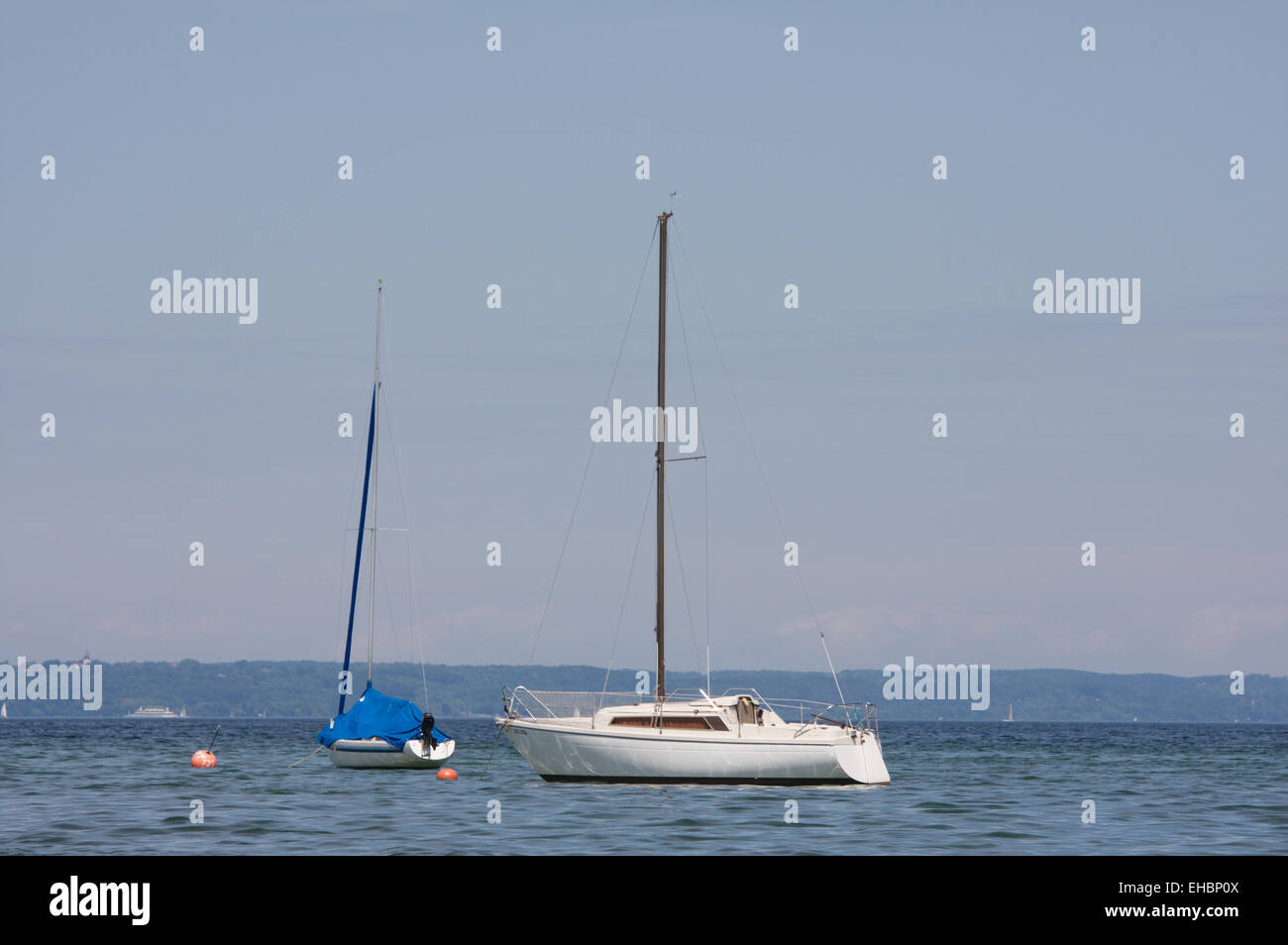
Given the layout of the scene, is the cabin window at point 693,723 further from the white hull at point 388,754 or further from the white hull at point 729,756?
the white hull at point 388,754

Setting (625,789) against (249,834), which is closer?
(249,834)

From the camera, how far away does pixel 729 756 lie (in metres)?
44.5

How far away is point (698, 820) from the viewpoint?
38406 mm

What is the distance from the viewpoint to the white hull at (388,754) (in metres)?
57.1

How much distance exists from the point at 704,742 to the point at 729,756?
85cm

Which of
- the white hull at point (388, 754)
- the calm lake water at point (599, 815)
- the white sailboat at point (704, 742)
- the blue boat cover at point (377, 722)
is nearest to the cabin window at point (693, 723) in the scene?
the white sailboat at point (704, 742)

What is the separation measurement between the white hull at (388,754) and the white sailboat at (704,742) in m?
10.4

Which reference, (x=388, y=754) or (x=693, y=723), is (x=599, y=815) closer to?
(x=693, y=723)
